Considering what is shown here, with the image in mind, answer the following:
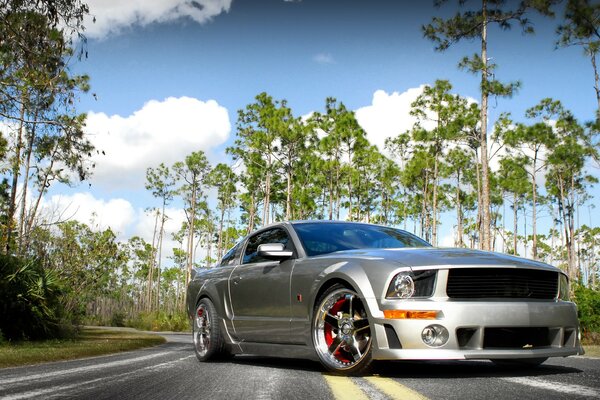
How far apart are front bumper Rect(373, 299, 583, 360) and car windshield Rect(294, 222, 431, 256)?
1.36m

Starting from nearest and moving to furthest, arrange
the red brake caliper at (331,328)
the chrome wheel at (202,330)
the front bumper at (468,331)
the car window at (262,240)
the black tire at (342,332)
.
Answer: the front bumper at (468,331)
the black tire at (342,332)
the red brake caliper at (331,328)
the car window at (262,240)
the chrome wheel at (202,330)

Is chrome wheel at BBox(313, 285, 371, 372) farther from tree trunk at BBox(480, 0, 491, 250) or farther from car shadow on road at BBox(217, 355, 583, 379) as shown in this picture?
tree trunk at BBox(480, 0, 491, 250)

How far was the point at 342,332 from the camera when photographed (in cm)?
476

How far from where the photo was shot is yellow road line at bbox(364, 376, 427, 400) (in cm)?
342

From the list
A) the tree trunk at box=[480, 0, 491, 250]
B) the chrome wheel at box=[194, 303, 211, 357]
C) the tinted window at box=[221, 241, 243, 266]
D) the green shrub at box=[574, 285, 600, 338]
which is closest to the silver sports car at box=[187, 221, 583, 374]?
the tinted window at box=[221, 241, 243, 266]

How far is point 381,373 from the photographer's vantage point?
4789 mm

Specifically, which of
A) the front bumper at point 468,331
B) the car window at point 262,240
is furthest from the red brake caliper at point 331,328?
the car window at point 262,240

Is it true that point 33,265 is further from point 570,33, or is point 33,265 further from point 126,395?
point 570,33

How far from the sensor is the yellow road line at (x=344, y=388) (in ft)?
11.3

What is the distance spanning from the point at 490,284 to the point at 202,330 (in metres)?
3.82

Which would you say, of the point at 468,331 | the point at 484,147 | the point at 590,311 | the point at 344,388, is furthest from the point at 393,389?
the point at 484,147

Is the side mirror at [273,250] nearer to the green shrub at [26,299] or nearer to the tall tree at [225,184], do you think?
the green shrub at [26,299]

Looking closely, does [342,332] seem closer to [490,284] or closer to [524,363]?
[490,284]

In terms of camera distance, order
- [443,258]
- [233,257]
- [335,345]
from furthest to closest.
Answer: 1. [233,257]
2. [335,345]
3. [443,258]
